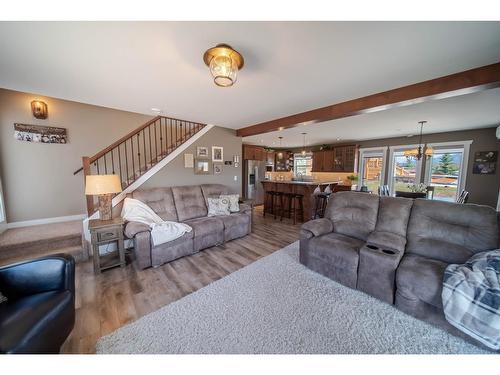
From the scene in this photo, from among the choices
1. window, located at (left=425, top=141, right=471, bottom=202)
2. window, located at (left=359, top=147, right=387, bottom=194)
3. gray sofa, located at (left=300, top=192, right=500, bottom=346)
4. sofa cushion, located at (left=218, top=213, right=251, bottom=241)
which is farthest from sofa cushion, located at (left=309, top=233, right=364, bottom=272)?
window, located at (left=359, top=147, right=387, bottom=194)

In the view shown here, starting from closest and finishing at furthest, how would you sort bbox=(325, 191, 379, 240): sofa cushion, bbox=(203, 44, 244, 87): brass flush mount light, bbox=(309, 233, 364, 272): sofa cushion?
bbox=(203, 44, 244, 87): brass flush mount light, bbox=(309, 233, 364, 272): sofa cushion, bbox=(325, 191, 379, 240): sofa cushion

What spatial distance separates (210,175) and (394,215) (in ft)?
11.8

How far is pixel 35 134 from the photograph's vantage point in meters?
3.23

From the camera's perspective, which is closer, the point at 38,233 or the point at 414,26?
the point at 414,26

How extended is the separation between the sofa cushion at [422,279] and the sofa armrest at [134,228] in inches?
117

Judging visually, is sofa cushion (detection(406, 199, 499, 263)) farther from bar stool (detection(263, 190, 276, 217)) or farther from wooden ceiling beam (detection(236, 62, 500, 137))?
bar stool (detection(263, 190, 276, 217))

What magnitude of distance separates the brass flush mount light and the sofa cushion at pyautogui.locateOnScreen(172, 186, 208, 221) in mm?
2453

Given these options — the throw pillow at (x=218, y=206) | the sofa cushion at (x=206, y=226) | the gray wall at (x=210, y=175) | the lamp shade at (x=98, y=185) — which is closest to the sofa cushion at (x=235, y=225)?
the sofa cushion at (x=206, y=226)

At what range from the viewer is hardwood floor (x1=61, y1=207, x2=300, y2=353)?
62.7 inches

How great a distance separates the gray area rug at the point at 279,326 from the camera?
1.39 metres

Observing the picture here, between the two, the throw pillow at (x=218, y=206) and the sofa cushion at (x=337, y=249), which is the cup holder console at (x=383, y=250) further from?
the throw pillow at (x=218, y=206)
